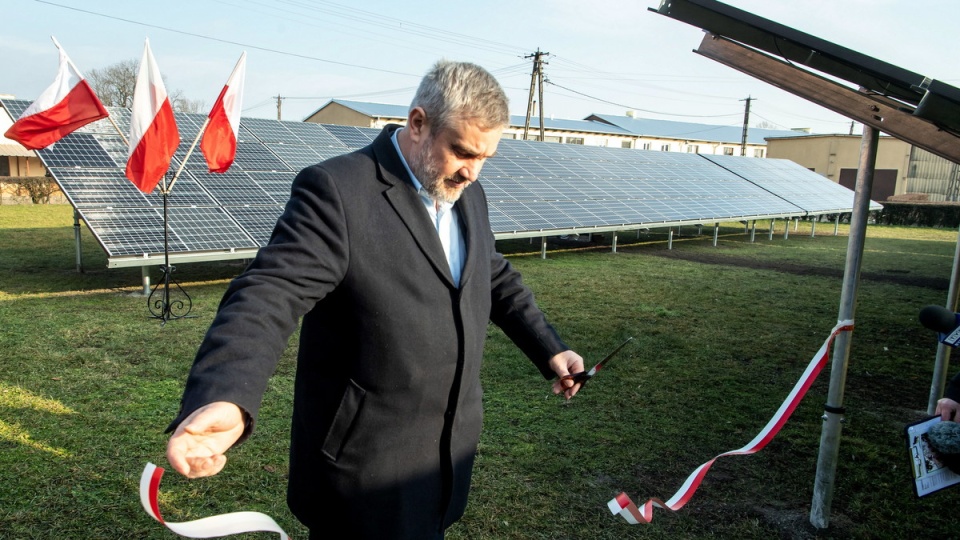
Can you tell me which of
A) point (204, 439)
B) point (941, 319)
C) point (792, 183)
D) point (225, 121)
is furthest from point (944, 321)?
point (792, 183)

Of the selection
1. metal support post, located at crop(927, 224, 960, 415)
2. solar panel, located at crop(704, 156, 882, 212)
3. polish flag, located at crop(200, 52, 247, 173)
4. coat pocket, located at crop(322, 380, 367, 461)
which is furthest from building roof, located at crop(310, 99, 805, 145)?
coat pocket, located at crop(322, 380, 367, 461)

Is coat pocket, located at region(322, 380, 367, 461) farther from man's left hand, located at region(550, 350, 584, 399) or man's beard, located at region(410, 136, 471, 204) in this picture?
man's left hand, located at region(550, 350, 584, 399)

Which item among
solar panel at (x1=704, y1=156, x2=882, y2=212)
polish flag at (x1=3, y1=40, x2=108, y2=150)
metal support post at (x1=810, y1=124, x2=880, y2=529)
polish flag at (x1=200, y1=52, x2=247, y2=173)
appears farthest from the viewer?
solar panel at (x1=704, y1=156, x2=882, y2=212)

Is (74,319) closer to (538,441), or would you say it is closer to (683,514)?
(538,441)

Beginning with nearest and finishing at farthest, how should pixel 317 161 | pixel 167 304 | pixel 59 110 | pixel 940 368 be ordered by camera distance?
pixel 940 368
pixel 59 110
pixel 167 304
pixel 317 161

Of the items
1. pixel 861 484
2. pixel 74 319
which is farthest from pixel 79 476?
pixel 861 484

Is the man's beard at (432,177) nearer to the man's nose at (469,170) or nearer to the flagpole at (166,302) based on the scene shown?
the man's nose at (469,170)

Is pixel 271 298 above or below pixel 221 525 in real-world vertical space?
above

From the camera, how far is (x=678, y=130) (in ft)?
184

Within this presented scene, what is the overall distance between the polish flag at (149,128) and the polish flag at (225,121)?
65 cm

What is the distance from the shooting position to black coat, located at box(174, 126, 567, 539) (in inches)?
61.8

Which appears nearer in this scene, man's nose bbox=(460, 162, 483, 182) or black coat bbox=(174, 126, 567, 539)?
black coat bbox=(174, 126, 567, 539)

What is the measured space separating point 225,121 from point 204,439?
23.6 ft

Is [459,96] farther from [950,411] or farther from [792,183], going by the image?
[792,183]
